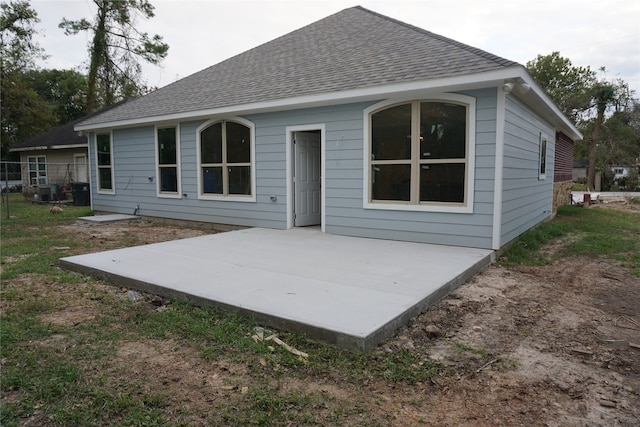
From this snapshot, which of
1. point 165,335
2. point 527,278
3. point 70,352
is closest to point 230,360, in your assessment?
point 165,335

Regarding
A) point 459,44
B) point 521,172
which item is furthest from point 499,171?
point 459,44

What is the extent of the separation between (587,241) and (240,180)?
677cm

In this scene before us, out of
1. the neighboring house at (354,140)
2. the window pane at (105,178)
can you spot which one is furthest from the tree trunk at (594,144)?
the window pane at (105,178)

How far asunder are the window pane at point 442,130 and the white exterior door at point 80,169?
15030 millimetres

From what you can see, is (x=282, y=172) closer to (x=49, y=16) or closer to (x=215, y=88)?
(x=215, y=88)

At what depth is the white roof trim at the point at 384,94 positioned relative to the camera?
5.27 m

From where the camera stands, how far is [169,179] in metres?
9.70

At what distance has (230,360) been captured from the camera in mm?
2723

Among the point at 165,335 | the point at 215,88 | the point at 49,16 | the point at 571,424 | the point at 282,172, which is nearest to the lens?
the point at 571,424

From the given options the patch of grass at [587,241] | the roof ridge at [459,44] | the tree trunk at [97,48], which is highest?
the tree trunk at [97,48]

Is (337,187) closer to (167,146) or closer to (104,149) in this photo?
(167,146)

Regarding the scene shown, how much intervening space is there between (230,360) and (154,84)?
27.8m

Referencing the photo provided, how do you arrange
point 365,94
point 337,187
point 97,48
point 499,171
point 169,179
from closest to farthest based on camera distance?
point 499,171 < point 365,94 < point 337,187 < point 169,179 < point 97,48

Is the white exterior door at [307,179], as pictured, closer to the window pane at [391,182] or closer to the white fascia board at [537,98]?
the window pane at [391,182]
